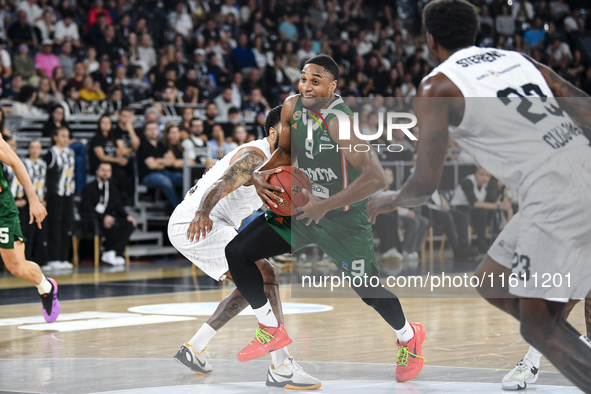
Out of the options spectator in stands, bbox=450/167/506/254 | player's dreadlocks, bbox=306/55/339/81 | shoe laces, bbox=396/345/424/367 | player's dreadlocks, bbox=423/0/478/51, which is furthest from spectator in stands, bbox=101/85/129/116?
player's dreadlocks, bbox=423/0/478/51

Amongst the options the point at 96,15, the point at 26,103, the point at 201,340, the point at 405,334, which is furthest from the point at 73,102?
the point at 405,334

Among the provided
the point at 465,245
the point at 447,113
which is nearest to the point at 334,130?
the point at 447,113

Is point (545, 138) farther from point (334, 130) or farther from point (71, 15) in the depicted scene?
point (71, 15)

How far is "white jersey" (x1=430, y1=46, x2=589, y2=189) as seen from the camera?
3025 millimetres

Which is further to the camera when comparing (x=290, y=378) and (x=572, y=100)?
(x=290, y=378)

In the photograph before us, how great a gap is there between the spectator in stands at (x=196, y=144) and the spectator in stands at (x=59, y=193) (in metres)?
1.86

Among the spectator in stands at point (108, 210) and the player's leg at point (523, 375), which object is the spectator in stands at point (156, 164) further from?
the player's leg at point (523, 375)

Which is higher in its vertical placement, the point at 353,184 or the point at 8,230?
the point at 353,184

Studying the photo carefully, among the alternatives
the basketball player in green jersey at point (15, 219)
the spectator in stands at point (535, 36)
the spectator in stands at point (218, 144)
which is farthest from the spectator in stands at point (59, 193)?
the spectator in stands at point (535, 36)

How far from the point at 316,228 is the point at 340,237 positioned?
0.46ft

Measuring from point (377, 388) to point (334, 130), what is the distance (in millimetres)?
1356

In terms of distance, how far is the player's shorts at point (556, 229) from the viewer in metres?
2.95

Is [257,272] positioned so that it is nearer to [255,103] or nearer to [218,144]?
[218,144]

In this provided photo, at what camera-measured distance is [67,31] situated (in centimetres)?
1455
